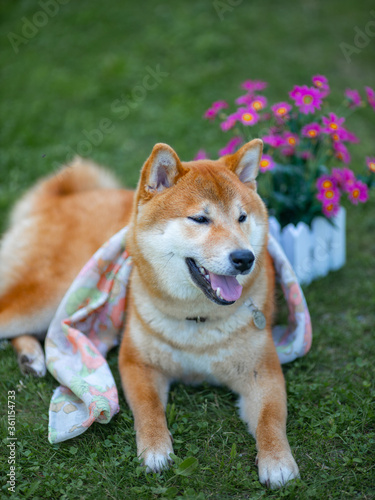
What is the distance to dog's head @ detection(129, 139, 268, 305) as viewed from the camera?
7.60ft

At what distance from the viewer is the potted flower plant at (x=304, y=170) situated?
3479 millimetres

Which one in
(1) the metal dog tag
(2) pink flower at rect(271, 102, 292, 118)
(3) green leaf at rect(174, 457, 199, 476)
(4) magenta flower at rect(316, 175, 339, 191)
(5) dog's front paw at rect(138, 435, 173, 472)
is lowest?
(4) magenta flower at rect(316, 175, 339, 191)

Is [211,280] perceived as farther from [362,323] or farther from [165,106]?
[165,106]

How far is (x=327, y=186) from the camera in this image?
353 centimetres

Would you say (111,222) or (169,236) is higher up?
(169,236)

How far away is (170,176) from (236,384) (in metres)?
1.16

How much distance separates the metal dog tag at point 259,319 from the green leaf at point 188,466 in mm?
781

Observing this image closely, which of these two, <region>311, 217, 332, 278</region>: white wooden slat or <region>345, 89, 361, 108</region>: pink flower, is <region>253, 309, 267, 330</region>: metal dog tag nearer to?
<region>311, 217, 332, 278</region>: white wooden slat

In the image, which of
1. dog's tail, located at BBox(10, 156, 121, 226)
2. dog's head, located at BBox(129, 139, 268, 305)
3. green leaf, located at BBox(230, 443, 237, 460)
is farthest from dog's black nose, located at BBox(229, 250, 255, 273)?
dog's tail, located at BBox(10, 156, 121, 226)

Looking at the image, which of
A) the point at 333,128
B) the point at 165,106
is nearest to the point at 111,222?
the point at 333,128

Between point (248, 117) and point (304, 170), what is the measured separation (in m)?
0.67

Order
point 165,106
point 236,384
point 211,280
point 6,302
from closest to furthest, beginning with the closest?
1. point 211,280
2. point 236,384
3. point 6,302
4. point 165,106

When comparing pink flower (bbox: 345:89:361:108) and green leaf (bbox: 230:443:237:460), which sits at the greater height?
pink flower (bbox: 345:89:361:108)

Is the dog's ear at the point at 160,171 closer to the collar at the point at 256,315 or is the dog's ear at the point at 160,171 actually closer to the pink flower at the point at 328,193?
the collar at the point at 256,315
